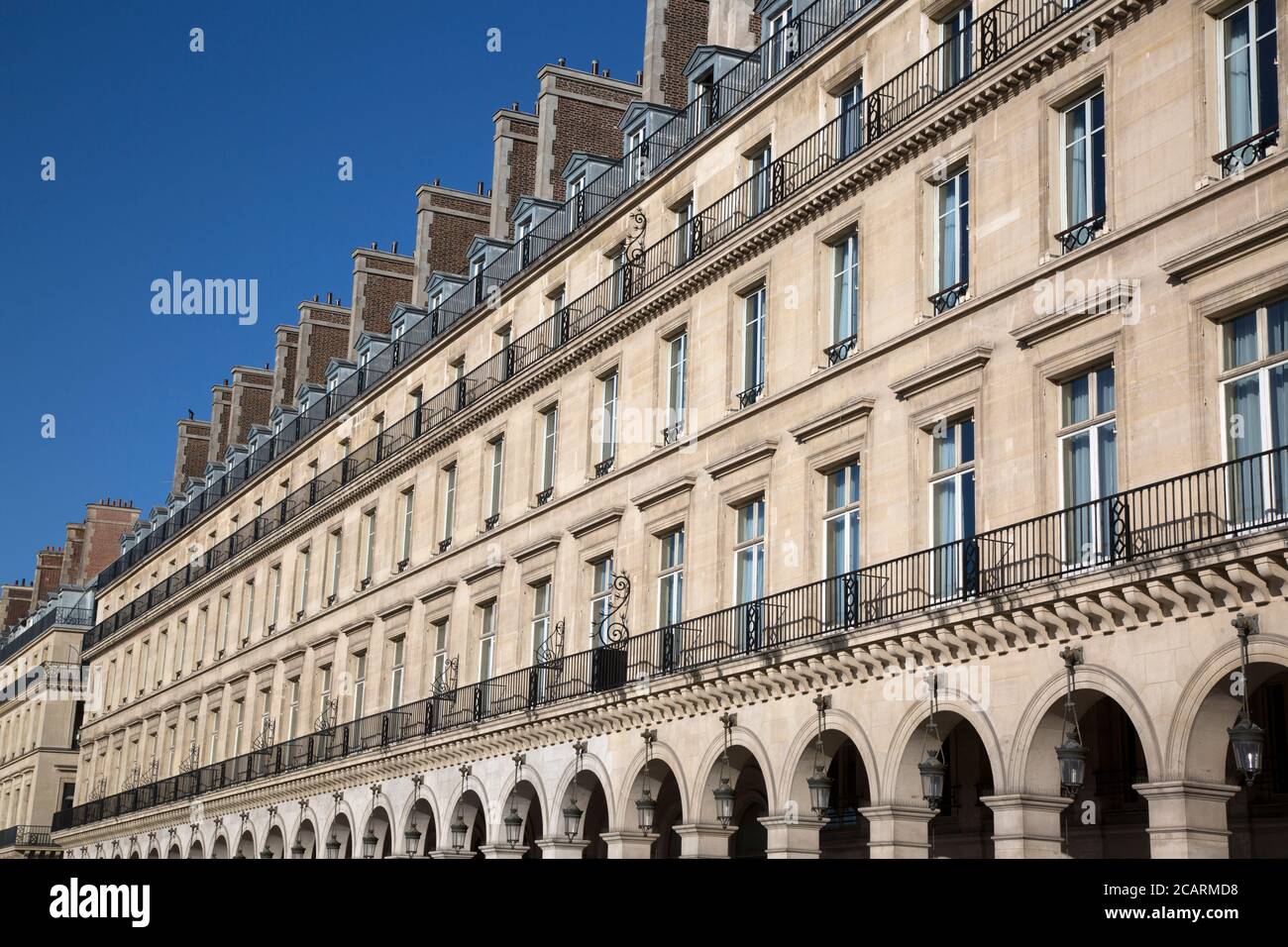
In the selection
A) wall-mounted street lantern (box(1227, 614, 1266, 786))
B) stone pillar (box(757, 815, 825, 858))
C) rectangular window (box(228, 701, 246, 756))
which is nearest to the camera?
wall-mounted street lantern (box(1227, 614, 1266, 786))

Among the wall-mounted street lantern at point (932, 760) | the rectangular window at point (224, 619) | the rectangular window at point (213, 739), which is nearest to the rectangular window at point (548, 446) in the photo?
the wall-mounted street lantern at point (932, 760)

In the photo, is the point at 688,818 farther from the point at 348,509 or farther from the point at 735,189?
the point at 348,509

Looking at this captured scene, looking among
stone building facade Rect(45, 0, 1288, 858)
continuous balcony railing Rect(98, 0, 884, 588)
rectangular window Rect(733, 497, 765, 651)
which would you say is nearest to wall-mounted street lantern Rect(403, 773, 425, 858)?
stone building facade Rect(45, 0, 1288, 858)

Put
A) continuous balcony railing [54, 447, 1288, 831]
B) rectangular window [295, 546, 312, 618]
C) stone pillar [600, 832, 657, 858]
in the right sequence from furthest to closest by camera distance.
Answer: rectangular window [295, 546, 312, 618] → stone pillar [600, 832, 657, 858] → continuous balcony railing [54, 447, 1288, 831]

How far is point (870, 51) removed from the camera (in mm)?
25312

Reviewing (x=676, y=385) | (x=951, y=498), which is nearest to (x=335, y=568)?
(x=676, y=385)

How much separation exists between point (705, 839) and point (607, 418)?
937 cm

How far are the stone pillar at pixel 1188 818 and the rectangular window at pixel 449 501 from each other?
2294cm

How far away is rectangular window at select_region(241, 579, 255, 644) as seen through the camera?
2012 inches

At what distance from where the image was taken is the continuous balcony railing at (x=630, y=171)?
27359 mm

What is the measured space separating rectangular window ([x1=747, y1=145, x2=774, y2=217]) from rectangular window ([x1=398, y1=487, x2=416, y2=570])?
1506 centimetres

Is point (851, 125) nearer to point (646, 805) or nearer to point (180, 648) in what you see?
point (646, 805)

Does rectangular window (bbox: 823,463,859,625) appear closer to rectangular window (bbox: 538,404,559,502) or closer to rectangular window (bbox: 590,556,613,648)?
rectangular window (bbox: 590,556,613,648)
